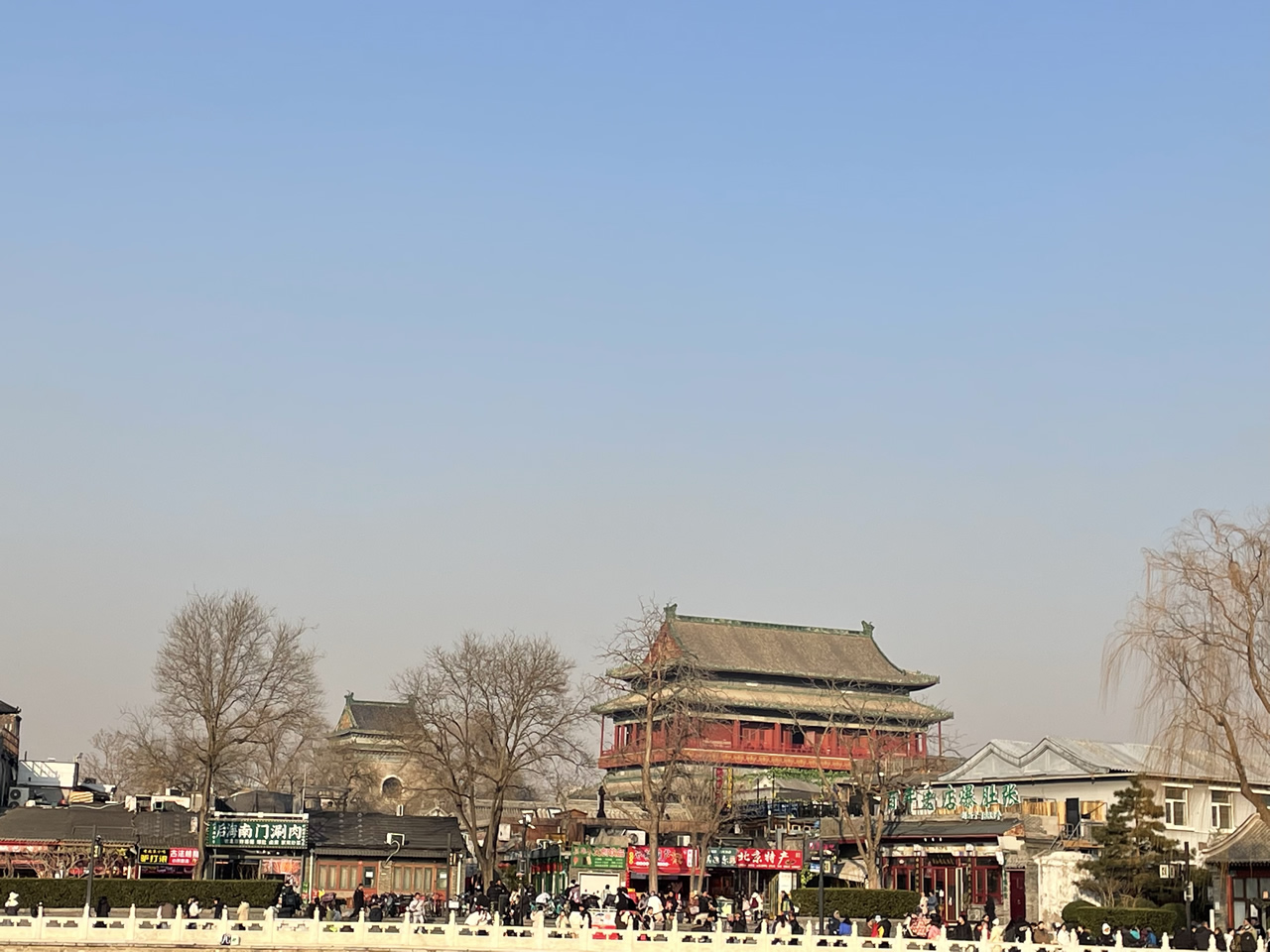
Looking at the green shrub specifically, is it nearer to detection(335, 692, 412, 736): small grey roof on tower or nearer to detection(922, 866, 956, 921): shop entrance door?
detection(922, 866, 956, 921): shop entrance door

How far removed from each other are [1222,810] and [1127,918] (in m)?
12.1

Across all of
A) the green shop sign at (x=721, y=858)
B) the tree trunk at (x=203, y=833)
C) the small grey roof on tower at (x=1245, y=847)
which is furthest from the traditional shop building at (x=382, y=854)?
the small grey roof on tower at (x=1245, y=847)

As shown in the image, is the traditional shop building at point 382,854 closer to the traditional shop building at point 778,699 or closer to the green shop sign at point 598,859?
the green shop sign at point 598,859

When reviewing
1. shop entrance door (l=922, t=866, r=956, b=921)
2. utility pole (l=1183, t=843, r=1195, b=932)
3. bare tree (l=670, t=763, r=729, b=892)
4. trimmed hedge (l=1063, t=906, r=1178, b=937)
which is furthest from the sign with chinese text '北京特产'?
utility pole (l=1183, t=843, r=1195, b=932)

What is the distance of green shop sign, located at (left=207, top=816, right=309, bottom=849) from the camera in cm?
5241

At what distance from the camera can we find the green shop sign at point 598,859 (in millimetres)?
51969

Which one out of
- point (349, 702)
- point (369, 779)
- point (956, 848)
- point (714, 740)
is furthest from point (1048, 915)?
point (349, 702)

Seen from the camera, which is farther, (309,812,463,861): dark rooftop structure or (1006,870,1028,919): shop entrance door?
(309,812,463,861): dark rooftop structure

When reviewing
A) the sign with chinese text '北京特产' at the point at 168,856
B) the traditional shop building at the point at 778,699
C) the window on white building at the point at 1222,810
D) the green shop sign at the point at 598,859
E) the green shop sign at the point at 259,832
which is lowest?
the sign with chinese text '北京特产' at the point at 168,856

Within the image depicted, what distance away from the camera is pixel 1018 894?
48031 mm

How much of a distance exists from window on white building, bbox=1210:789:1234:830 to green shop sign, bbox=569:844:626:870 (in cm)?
1968

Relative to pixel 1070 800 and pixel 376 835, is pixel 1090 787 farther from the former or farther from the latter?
pixel 376 835

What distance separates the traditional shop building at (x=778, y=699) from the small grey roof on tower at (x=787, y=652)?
0.19 feet

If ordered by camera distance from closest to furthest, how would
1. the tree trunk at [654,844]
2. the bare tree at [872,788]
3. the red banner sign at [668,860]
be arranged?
the tree trunk at [654,844] → the bare tree at [872,788] → the red banner sign at [668,860]
